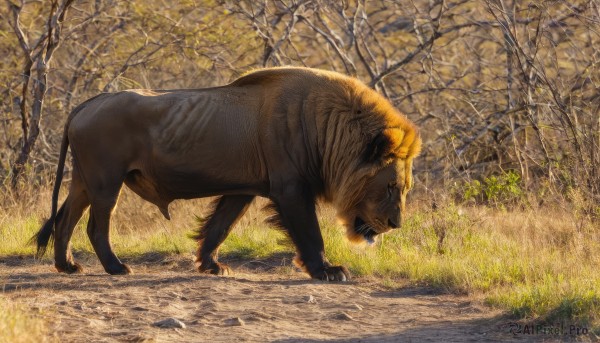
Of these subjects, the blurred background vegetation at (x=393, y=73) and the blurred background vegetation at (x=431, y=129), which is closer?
the blurred background vegetation at (x=431, y=129)

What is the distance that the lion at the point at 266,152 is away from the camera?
6.95 meters

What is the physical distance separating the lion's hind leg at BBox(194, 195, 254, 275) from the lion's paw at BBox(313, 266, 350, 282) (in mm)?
757

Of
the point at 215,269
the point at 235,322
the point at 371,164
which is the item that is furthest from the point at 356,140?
the point at 235,322

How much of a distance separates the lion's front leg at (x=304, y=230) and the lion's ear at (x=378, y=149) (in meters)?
0.50

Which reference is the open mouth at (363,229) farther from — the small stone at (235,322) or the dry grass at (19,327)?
the dry grass at (19,327)

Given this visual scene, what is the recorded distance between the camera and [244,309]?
5.89 metres

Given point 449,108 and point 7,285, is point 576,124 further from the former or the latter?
point 7,285

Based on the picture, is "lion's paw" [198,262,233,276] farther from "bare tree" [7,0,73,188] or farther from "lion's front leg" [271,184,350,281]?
"bare tree" [7,0,73,188]

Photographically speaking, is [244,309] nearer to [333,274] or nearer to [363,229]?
[333,274]

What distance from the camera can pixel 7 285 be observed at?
6.59 metres

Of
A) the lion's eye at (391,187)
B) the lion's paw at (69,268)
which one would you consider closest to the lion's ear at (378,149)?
the lion's eye at (391,187)

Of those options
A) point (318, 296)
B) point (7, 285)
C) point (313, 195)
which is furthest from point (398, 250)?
point (7, 285)

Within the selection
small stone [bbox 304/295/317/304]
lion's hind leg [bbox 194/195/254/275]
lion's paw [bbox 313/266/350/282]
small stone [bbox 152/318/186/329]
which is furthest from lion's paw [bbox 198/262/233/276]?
small stone [bbox 152/318/186/329]

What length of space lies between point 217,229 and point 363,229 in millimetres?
1070
